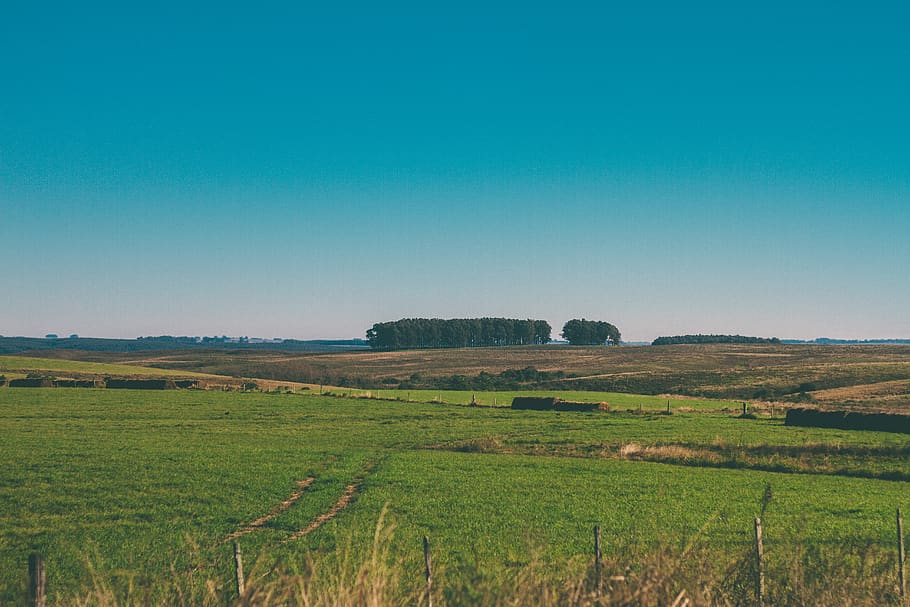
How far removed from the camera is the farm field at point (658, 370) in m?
87.6

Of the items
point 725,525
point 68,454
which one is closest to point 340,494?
point 725,525

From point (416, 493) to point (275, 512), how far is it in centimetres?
525

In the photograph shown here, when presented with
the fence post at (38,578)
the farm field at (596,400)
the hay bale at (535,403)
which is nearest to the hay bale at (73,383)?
the farm field at (596,400)

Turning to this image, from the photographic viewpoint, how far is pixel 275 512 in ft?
76.9

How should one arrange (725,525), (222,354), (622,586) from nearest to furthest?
Answer: 1. (622,586)
2. (725,525)
3. (222,354)

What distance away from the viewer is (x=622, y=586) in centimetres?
679

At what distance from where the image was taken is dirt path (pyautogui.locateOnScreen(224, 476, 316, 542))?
20375 millimetres

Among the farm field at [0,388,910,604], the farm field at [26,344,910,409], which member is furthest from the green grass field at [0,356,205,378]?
the farm field at [0,388,910,604]

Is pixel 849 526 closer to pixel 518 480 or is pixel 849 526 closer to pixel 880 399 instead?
pixel 518 480

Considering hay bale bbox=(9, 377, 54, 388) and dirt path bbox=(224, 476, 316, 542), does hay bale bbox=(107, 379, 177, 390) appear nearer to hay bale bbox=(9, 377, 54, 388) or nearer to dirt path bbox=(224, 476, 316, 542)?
hay bale bbox=(9, 377, 54, 388)

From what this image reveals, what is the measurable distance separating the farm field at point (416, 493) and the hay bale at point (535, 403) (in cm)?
1482

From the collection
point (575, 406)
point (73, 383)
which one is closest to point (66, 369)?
point (73, 383)

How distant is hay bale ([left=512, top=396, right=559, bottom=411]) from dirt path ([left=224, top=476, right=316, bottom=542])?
41090 mm

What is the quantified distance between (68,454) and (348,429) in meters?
18.5
